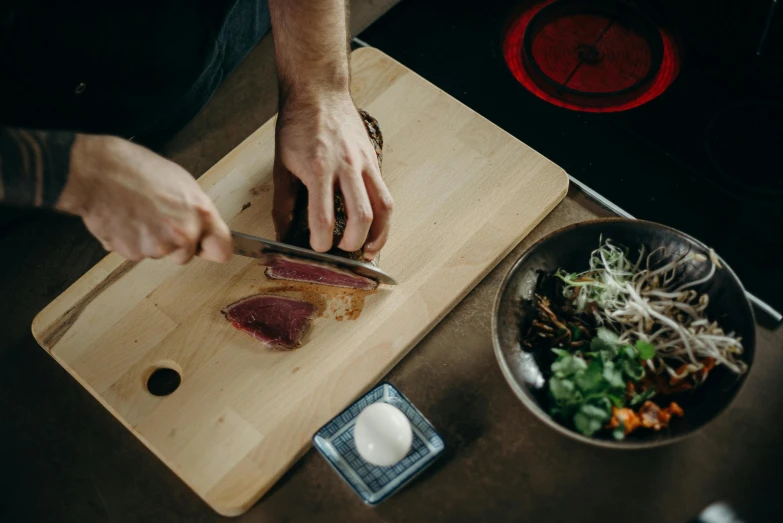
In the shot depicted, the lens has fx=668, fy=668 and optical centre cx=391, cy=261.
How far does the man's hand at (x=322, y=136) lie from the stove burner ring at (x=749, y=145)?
1.17 meters

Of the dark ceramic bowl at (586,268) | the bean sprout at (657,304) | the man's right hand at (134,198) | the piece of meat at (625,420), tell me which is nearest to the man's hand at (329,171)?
the man's right hand at (134,198)

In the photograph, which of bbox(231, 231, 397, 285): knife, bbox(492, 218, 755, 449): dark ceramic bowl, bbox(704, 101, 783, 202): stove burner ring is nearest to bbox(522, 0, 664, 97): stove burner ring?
bbox(704, 101, 783, 202): stove burner ring

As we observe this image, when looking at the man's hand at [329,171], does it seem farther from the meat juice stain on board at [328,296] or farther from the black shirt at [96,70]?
the black shirt at [96,70]

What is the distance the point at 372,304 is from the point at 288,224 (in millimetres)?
384

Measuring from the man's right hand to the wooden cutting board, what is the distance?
419 mm

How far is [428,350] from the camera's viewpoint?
2137 millimetres

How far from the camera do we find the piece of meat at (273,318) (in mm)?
2064

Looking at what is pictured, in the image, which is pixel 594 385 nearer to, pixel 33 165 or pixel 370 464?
pixel 370 464

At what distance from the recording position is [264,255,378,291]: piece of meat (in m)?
2.07

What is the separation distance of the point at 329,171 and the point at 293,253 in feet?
0.91

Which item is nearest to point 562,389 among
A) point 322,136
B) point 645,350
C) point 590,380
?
point 590,380

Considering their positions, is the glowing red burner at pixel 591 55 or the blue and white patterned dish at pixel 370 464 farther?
the glowing red burner at pixel 591 55

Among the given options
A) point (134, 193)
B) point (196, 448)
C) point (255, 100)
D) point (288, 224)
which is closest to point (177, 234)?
point (134, 193)

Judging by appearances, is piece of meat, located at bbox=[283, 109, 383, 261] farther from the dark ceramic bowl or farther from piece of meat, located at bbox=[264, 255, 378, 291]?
the dark ceramic bowl
